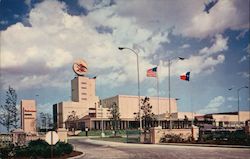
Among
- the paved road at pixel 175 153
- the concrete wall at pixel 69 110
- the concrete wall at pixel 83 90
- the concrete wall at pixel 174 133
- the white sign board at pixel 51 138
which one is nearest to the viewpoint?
the white sign board at pixel 51 138

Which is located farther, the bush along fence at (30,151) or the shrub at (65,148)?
the shrub at (65,148)

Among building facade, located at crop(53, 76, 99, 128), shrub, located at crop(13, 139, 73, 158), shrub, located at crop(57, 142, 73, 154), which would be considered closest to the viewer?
shrub, located at crop(13, 139, 73, 158)

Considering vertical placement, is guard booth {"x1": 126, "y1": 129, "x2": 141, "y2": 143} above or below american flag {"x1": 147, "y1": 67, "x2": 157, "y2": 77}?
below

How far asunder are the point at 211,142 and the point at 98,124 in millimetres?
114524

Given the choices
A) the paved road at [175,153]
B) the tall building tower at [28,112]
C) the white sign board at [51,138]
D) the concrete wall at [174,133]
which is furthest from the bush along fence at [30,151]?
the tall building tower at [28,112]

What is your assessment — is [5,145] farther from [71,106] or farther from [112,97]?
[112,97]

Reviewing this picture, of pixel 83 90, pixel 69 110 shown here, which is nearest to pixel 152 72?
pixel 69 110

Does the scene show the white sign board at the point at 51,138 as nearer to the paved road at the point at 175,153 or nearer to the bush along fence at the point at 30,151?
the bush along fence at the point at 30,151

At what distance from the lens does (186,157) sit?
21.6 metres

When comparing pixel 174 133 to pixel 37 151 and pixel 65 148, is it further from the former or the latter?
pixel 37 151

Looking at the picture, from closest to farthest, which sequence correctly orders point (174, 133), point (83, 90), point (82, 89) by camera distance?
point (174, 133)
point (82, 89)
point (83, 90)

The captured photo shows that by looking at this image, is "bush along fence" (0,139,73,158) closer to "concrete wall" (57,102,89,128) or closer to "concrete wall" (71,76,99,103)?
"concrete wall" (57,102,89,128)

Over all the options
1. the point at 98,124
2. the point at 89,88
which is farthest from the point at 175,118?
the point at 89,88

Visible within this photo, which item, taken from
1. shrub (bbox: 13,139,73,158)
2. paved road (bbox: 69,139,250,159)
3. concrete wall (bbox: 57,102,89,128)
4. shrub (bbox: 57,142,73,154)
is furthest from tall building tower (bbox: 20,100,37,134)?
shrub (bbox: 13,139,73,158)
